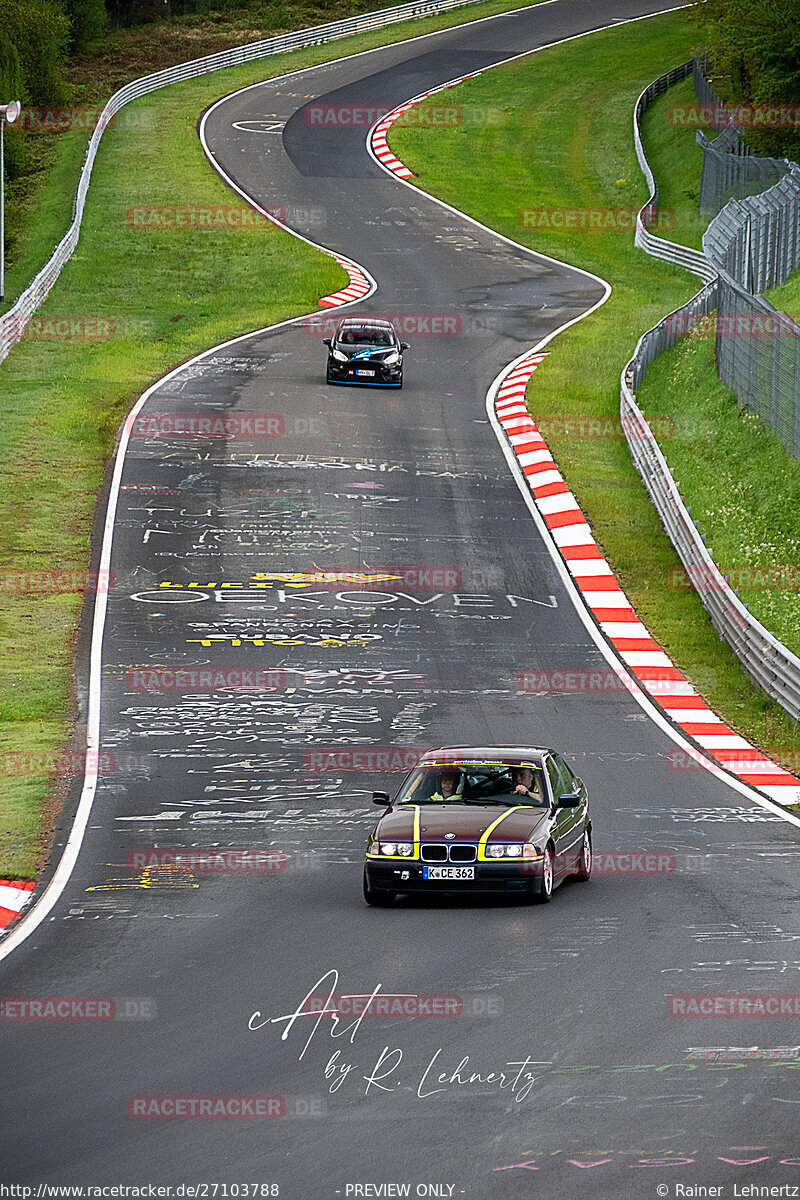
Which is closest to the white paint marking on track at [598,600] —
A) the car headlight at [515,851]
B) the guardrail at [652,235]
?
the car headlight at [515,851]

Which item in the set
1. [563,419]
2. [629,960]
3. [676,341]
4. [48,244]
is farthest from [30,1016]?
[48,244]

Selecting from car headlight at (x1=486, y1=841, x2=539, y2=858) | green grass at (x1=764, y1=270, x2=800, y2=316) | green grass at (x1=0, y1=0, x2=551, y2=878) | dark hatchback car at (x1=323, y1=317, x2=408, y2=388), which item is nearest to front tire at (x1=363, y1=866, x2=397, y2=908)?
car headlight at (x1=486, y1=841, x2=539, y2=858)

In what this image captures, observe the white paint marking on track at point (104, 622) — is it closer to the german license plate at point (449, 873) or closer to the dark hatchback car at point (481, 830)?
the dark hatchback car at point (481, 830)

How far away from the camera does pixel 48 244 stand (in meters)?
58.1

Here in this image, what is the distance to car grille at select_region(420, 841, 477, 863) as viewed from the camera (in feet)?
43.9

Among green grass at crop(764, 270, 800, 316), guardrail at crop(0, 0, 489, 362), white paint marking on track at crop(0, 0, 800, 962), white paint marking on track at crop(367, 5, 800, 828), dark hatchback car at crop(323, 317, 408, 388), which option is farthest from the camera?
guardrail at crop(0, 0, 489, 362)

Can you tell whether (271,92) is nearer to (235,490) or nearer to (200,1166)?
(235,490)

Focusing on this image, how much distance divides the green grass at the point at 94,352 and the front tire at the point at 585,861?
16.3 feet

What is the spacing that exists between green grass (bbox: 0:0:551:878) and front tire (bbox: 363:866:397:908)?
354 cm

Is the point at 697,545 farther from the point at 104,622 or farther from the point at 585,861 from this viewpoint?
the point at 585,861

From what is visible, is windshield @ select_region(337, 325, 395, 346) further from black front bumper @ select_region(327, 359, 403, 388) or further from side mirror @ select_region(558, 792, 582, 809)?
side mirror @ select_region(558, 792, 582, 809)

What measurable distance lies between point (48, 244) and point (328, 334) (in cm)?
1691

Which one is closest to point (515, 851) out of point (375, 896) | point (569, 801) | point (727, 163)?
point (569, 801)

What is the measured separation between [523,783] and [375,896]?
1837 mm
